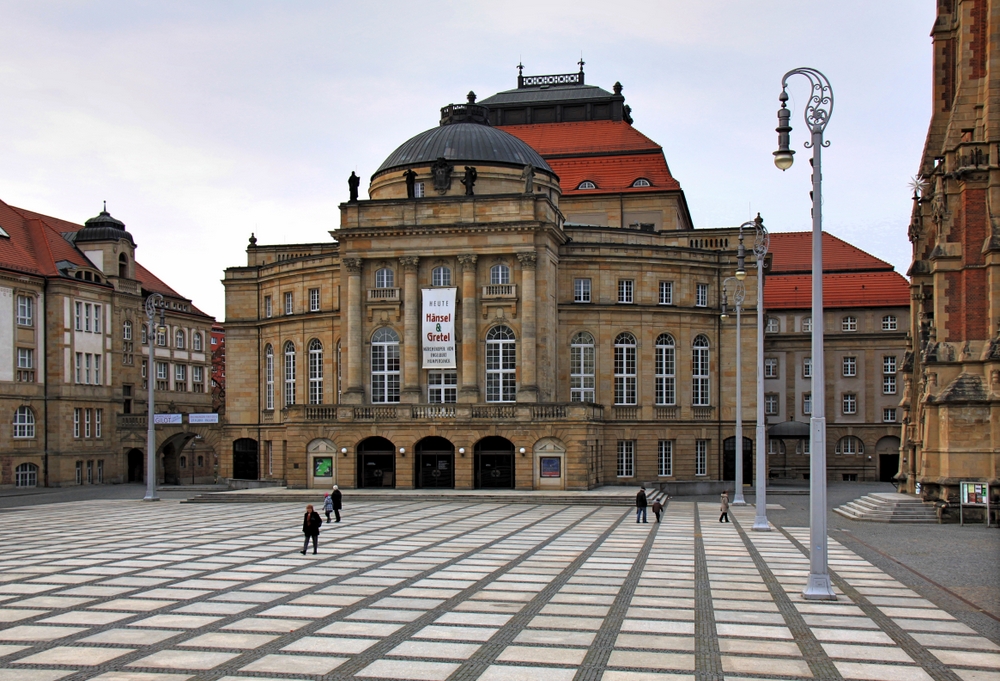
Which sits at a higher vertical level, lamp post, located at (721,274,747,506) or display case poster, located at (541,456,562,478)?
lamp post, located at (721,274,747,506)

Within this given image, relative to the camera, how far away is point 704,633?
2014 centimetres

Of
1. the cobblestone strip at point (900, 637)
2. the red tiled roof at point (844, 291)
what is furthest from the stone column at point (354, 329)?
the red tiled roof at point (844, 291)

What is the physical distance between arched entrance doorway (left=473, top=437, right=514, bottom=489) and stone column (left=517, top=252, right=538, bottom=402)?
132 inches

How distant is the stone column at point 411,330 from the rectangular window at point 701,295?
63.4ft

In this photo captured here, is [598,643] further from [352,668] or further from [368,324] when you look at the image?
[368,324]

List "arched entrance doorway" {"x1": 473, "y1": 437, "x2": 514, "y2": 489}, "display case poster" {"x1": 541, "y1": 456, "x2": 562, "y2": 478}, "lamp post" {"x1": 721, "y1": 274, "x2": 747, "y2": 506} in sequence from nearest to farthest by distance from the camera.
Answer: "lamp post" {"x1": 721, "y1": 274, "x2": 747, "y2": 506}
"display case poster" {"x1": 541, "y1": 456, "x2": 562, "y2": 478}
"arched entrance doorway" {"x1": 473, "y1": 437, "x2": 514, "y2": 489}

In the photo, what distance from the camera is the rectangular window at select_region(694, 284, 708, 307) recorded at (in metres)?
71.9

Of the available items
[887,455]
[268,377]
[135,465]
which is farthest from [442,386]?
[887,455]

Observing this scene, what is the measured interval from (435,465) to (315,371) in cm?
1477

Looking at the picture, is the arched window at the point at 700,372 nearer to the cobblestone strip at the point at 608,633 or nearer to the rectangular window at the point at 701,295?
the rectangular window at the point at 701,295

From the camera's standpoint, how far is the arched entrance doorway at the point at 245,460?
76625 millimetres

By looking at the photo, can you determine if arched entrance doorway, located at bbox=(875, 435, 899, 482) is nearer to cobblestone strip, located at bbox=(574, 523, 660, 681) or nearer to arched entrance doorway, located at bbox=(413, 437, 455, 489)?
arched entrance doorway, located at bbox=(413, 437, 455, 489)

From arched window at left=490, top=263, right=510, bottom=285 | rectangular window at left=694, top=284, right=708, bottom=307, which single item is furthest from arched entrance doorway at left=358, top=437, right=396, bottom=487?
rectangular window at left=694, top=284, right=708, bottom=307

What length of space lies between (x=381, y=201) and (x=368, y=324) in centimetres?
779
